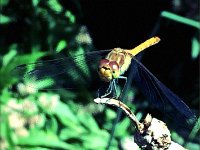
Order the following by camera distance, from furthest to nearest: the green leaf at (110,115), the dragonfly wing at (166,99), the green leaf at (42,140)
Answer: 1. the green leaf at (110,115)
2. the green leaf at (42,140)
3. the dragonfly wing at (166,99)

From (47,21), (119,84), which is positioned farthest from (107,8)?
(119,84)

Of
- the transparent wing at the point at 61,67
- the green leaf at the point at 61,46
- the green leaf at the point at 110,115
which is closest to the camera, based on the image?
the transparent wing at the point at 61,67

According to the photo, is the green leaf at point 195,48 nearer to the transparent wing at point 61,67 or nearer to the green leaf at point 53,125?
the green leaf at point 53,125

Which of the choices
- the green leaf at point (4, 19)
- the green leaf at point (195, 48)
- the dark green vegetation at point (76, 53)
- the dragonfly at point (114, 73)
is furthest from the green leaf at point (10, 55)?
the dragonfly at point (114, 73)

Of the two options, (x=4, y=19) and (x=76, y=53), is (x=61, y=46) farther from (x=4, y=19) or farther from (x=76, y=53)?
(x=4, y=19)

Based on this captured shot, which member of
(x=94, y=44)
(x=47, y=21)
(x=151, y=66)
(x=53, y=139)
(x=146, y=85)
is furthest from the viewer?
(x=151, y=66)

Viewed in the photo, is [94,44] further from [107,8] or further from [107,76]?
[107,76]

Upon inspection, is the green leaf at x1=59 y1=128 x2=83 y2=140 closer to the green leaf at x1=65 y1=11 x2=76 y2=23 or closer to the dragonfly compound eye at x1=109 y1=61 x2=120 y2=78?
the green leaf at x1=65 y1=11 x2=76 y2=23
